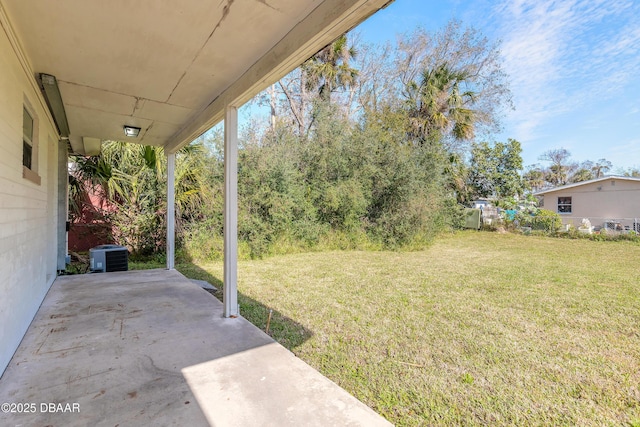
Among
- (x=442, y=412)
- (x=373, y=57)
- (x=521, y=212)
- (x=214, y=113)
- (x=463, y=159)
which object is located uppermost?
(x=373, y=57)

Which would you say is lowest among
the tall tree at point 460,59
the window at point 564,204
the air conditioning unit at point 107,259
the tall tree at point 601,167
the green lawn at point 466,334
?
the green lawn at point 466,334

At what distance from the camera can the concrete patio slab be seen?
5.46ft

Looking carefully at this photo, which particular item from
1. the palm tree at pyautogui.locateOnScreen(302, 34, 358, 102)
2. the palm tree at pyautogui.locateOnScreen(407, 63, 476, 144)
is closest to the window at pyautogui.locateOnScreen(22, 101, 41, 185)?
the palm tree at pyautogui.locateOnScreen(302, 34, 358, 102)

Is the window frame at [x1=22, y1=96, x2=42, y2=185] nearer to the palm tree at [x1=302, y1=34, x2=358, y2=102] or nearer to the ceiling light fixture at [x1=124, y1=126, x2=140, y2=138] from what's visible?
the ceiling light fixture at [x1=124, y1=126, x2=140, y2=138]

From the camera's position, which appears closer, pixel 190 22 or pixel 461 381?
pixel 190 22

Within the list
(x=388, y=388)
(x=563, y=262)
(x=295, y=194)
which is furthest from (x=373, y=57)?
(x=388, y=388)

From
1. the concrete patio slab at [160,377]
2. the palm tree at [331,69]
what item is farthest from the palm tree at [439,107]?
the concrete patio slab at [160,377]

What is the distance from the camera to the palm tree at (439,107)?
38.0 feet

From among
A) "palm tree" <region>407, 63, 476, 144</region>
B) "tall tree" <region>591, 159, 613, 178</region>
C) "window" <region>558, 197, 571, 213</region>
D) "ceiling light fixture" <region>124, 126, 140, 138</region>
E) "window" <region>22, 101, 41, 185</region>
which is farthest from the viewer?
"tall tree" <region>591, 159, 613, 178</region>

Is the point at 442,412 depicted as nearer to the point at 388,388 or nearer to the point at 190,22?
the point at 388,388

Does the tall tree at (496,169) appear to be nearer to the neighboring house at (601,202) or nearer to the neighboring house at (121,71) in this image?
the neighboring house at (601,202)

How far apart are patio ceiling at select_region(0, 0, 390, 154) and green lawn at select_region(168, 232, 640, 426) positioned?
2363 mm

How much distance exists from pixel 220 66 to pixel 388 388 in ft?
9.47

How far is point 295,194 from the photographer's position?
28.0 ft
